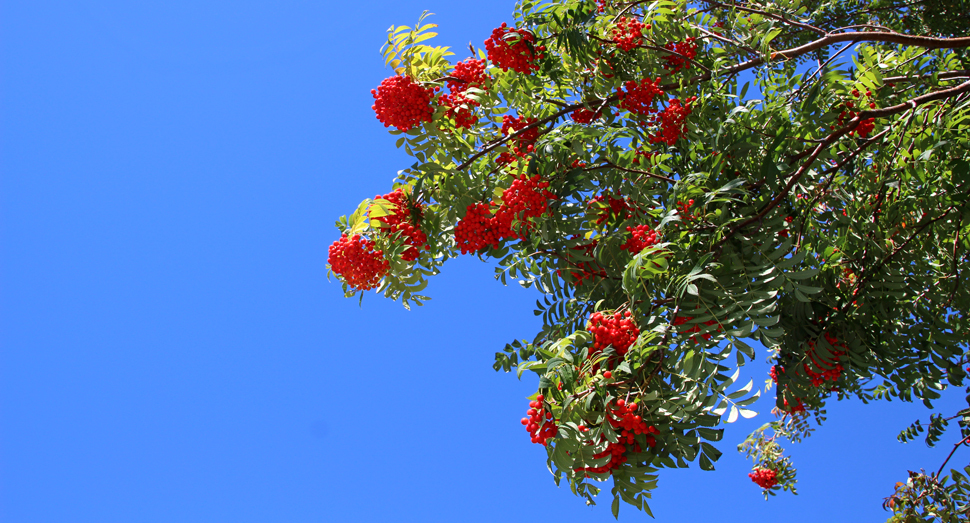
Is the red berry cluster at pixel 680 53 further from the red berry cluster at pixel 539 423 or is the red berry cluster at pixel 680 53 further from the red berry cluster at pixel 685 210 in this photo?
the red berry cluster at pixel 539 423

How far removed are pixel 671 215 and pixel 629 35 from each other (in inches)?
73.4

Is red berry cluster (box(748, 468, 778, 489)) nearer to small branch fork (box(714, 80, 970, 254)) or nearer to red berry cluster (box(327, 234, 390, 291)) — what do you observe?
small branch fork (box(714, 80, 970, 254))

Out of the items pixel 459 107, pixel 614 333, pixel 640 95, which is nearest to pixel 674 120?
pixel 640 95

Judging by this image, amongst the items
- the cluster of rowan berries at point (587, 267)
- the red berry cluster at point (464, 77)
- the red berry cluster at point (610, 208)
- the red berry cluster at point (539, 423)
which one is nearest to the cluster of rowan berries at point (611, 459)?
the red berry cluster at point (539, 423)

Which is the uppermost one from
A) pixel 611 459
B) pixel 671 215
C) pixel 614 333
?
pixel 671 215

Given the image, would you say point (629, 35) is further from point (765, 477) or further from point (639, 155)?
point (765, 477)

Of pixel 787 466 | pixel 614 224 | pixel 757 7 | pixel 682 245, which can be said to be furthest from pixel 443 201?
pixel 787 466

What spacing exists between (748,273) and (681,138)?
1306 millimetres

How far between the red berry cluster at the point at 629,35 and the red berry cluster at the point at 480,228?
1.57m

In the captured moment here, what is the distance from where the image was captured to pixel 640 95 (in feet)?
13.4

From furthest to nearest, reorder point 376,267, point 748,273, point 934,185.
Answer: point 376,267 < point 934,185 < point 748,273

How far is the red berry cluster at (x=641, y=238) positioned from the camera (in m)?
3.05

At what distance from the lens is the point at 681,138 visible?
3.88m

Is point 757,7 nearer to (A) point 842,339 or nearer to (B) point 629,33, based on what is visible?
(B) point 629,33
